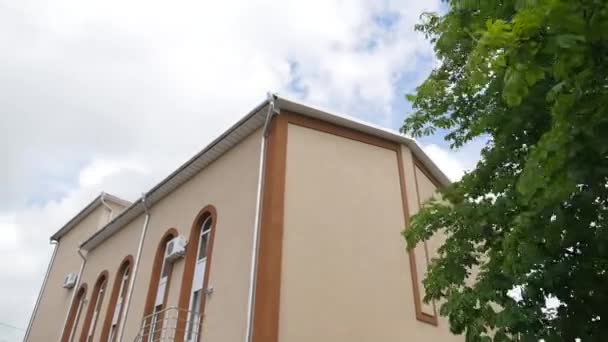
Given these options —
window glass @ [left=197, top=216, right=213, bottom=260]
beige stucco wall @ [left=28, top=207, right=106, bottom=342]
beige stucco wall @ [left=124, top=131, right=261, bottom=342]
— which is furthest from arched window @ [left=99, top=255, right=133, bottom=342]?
beige stucco wall @ [left=28, top=207, right=106, bottom=342]

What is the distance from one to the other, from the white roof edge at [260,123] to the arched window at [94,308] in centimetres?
172

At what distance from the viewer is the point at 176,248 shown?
10969 mm

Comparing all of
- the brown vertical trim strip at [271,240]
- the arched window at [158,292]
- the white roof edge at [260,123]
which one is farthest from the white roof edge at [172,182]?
the arched window at [158,292]

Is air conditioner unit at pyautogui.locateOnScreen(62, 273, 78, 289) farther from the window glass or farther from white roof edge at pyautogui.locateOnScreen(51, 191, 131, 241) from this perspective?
the window glass

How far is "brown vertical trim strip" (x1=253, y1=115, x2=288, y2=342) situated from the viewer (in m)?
7.43

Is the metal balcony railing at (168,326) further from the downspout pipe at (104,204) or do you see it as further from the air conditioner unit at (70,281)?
the downspout pipe at (104,204)

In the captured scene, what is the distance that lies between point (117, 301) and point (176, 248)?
12.8 feet

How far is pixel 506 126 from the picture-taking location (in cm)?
444

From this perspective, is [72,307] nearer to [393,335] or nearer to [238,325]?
[238,325]

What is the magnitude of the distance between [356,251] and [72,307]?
37.3 ft

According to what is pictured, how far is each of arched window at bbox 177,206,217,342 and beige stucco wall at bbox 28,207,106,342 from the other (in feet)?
26.7

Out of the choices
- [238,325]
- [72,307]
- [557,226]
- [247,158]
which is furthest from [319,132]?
[72,307]

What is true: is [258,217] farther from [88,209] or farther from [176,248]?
[88,209]

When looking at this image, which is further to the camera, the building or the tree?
the building
